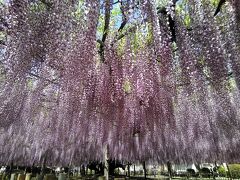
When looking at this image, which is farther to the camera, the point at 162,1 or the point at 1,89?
the point at 1,89

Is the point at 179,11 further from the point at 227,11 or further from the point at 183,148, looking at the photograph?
the point at 183,148

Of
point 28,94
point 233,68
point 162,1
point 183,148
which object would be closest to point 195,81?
point 233,68

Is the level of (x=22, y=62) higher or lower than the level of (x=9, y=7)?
lower

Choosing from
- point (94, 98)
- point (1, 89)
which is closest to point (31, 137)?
point (1, 89)

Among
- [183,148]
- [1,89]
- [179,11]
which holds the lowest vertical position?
[183,148]

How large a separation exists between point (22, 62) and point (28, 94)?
467 cm

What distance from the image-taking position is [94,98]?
733cm

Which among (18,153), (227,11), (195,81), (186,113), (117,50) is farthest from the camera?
(18,153)

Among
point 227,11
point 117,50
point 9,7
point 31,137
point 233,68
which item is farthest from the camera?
point 31,137

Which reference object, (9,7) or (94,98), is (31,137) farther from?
(9,7)

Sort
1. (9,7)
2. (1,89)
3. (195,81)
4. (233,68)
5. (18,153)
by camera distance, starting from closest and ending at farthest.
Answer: (9,7), (233,68), (195,81), (1,89), (18,153)

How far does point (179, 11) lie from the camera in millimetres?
6445

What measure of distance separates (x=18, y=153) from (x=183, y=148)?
14833 mm

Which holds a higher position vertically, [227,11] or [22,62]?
[227,11]
